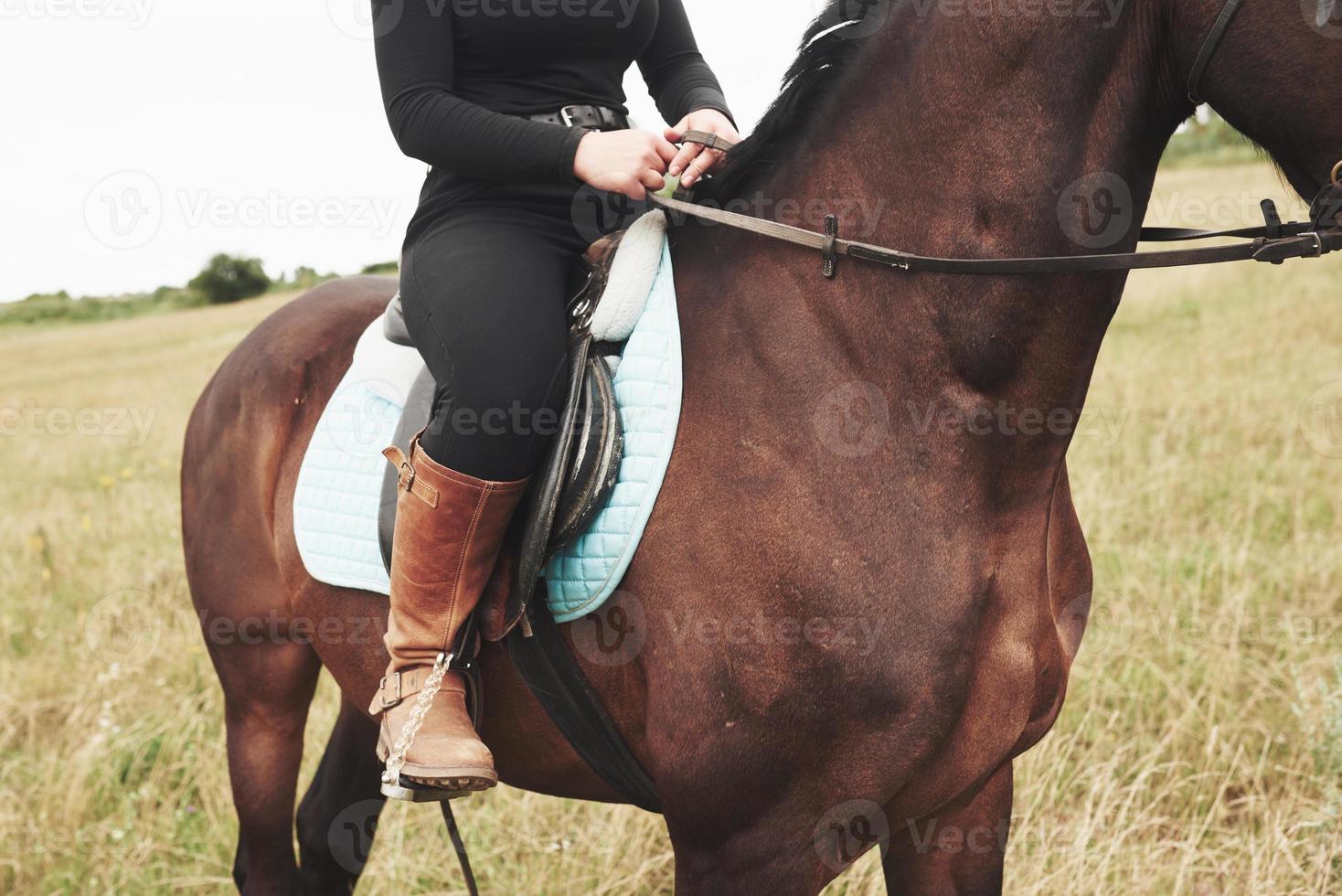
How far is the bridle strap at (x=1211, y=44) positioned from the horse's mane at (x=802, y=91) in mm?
583

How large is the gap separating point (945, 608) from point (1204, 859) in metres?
2.32

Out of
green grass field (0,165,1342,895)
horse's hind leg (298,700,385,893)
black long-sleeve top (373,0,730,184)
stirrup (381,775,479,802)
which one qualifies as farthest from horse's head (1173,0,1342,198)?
horse's hind leg (298,700,385,893)

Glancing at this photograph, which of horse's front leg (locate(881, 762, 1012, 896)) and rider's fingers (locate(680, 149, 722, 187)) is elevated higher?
rider's fingers (locate(680, 149, 722, 187))

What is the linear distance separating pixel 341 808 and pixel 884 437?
8.07 feet

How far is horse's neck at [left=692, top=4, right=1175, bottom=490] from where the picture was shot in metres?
1.66

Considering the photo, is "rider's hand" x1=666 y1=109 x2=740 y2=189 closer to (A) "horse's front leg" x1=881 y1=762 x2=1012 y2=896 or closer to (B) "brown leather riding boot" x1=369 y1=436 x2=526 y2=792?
(B) "brown leather riding boot" x1=369 y1=436 x2=526 y2=792

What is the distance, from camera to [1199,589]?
15.5 ft

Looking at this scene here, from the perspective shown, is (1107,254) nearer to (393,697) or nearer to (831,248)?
(831,248)

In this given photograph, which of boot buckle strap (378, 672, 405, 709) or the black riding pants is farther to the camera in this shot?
boot buckle strap (378, 672, 405, 709)

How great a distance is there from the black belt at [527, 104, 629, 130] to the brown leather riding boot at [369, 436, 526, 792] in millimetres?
797

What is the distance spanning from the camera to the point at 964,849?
238 centimetres

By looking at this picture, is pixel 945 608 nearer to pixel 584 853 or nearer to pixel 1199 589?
pixel 584 853

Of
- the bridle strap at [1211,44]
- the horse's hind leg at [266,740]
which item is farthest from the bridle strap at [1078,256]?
the horse's hind leg at [266,740]

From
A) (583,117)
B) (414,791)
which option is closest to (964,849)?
(414,791)
